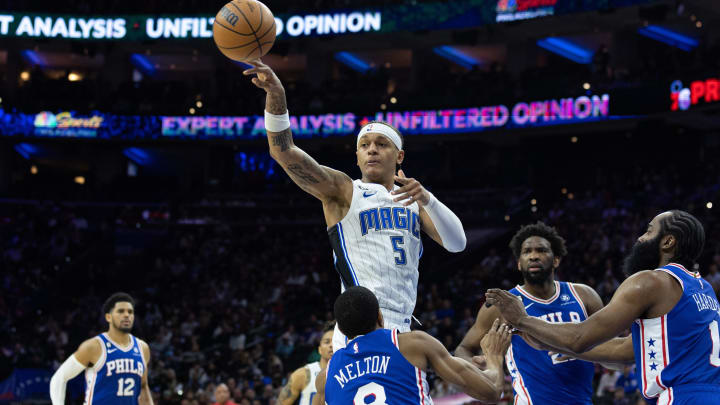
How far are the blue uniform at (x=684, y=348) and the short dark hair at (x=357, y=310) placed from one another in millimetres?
1639

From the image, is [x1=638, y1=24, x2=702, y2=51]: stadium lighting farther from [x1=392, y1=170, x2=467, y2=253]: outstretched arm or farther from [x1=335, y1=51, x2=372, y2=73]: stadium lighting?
[x1=392, y1=170, x2=467, y2=253]: outstretched arm

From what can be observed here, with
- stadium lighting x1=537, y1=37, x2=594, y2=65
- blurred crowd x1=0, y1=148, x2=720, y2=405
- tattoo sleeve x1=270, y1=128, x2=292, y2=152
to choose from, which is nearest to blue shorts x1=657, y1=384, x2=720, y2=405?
tattoo sleeve x1=270, y1=128, x2=292, y2=152

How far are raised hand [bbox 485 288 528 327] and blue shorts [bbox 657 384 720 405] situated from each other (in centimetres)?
98

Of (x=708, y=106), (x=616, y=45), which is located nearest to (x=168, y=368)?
(x=708, y=106)

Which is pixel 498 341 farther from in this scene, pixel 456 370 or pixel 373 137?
pixel 373 137

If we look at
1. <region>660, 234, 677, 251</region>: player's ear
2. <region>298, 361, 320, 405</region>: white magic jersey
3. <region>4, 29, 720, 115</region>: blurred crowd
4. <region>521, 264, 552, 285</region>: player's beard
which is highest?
<region>4, 29, 720, 115</region>: blurred crowd

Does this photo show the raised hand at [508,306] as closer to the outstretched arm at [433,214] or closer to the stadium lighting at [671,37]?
the outstretched arm at [433,214]

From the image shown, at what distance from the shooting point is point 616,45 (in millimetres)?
31203

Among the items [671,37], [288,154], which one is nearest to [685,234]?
[288,154]

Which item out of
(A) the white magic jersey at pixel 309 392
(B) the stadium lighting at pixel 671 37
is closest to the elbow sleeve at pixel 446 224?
(A) the white magic jersey at pixel 309 392

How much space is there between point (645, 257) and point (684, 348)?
2.11ft

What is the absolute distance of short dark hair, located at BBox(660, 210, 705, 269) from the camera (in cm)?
530

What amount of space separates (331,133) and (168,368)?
13.0m

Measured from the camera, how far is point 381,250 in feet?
18.1
